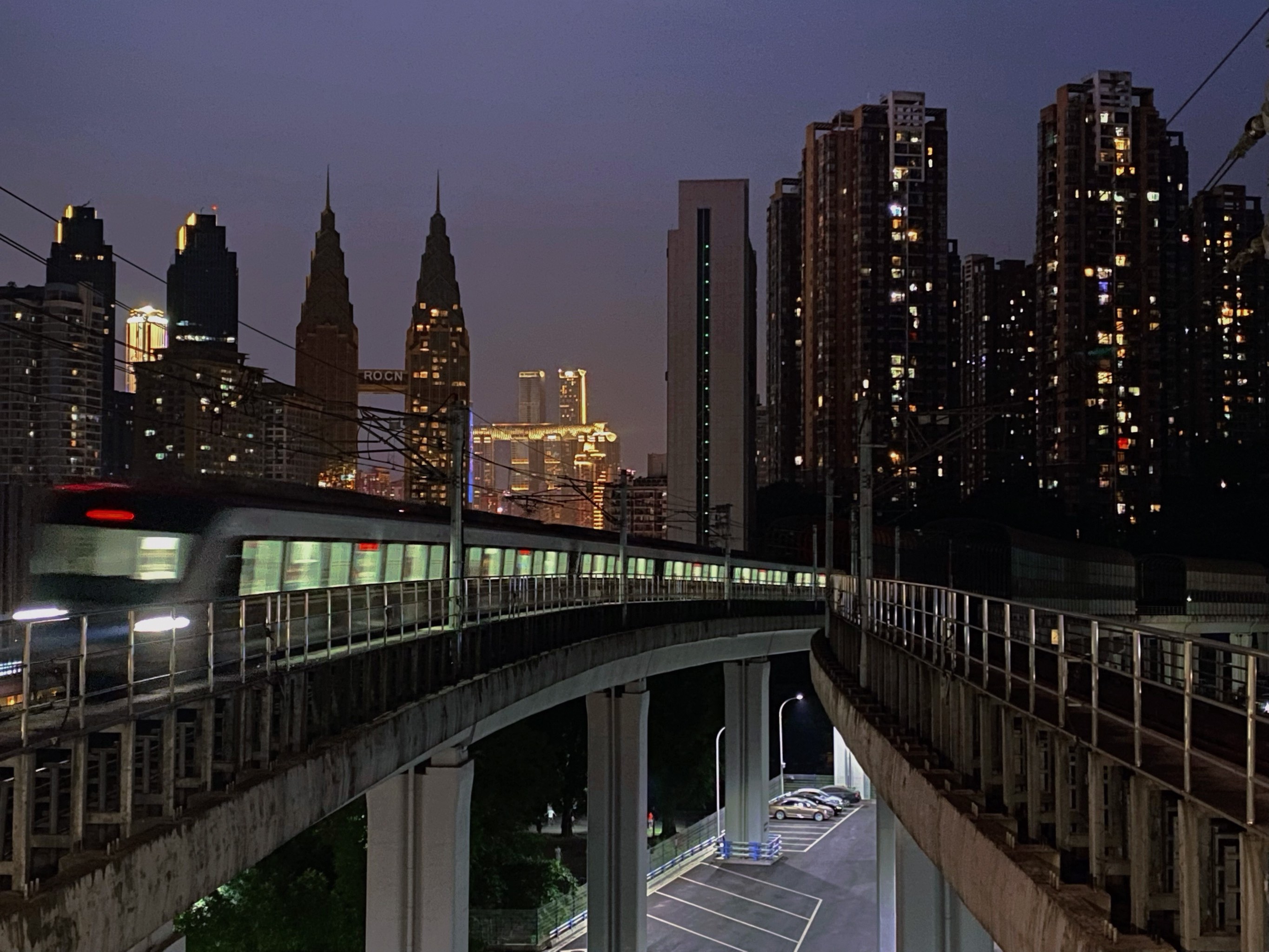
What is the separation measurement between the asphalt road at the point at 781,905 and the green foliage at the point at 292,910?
6.57 meters

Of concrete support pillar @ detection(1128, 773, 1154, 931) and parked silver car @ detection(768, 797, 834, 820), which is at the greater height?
concrete support pillar @ detection(1128, 773, 1154, 931)

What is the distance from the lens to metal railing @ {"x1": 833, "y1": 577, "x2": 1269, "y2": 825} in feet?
20.9

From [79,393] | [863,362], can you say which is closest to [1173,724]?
[79,393]

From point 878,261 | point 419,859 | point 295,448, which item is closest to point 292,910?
point 419,859

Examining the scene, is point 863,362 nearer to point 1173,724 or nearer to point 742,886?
point 742,886

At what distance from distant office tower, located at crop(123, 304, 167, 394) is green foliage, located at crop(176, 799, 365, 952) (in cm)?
1063

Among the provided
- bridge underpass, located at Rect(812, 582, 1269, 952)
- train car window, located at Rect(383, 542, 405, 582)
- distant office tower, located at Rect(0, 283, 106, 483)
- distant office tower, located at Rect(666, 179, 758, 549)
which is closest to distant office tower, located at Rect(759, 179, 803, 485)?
distant office tower, located at Rect(666, 179, 758, 549)

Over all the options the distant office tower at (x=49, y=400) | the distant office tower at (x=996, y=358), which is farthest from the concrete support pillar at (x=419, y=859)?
the distant office tower at (x=996, y=358)

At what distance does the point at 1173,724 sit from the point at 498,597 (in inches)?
711

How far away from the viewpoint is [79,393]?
3654 inches

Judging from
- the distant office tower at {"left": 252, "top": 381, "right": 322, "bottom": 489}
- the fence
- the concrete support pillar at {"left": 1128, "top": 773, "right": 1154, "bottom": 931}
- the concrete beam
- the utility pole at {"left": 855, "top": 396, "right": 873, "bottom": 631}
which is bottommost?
the fence

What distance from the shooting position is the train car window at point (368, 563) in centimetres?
2650

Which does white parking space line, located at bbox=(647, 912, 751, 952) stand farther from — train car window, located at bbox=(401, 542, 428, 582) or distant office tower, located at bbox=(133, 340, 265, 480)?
distant office tower, located at bbox=(133, 340, 265, 480)

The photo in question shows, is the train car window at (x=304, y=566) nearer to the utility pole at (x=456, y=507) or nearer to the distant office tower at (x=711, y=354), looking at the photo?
the utility pole at (x=456, y=507)
